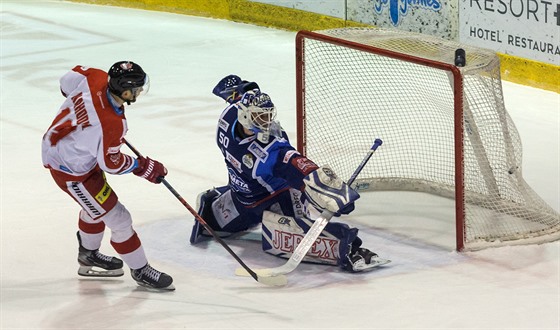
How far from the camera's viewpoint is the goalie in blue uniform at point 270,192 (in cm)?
498

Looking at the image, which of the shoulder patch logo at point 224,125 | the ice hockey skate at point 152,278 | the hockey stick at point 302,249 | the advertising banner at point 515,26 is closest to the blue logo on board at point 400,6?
the advertising banner at point 515,26

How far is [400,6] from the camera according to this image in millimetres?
9023

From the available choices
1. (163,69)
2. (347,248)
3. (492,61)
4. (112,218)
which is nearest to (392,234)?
(347,248)

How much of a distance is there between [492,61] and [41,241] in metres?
2.24

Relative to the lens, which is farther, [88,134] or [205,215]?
[205,215]

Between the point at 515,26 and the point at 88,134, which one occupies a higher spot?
the point at 88,134

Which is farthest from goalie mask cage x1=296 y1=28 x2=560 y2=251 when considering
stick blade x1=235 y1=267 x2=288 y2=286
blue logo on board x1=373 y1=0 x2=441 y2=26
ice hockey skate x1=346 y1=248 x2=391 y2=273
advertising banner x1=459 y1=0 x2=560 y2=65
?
blue logo on board x1=373 y1=0 x2=441 y2=26

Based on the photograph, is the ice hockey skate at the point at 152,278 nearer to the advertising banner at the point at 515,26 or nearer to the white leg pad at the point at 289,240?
the white leg pad at the point at 289,240

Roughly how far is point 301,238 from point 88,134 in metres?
1.09

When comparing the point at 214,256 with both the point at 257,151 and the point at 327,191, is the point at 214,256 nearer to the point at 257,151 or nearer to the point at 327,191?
the point at 257,151

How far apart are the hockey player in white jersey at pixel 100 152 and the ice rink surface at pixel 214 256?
24 cm

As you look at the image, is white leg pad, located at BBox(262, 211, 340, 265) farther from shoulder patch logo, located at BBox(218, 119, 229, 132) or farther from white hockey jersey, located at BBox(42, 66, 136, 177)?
white hockey jersey, located at BBox(42, 66, 136, 177)

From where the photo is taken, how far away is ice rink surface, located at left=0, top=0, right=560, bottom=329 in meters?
4.66

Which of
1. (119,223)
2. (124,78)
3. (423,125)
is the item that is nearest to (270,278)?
(119,223)
